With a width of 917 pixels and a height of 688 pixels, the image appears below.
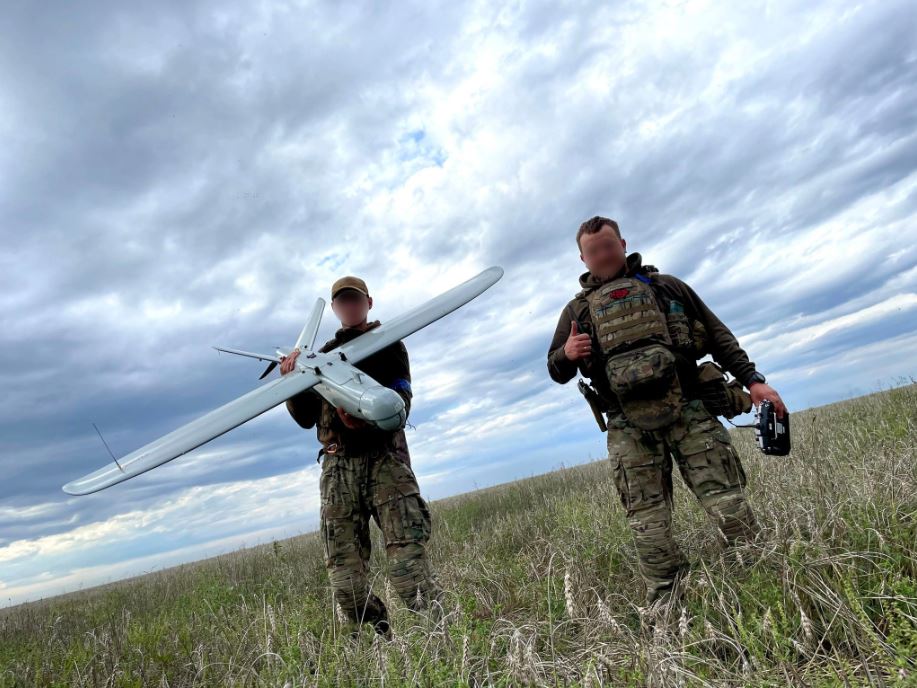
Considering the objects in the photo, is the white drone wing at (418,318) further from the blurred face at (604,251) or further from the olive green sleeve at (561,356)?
the blurred face at (604,251)

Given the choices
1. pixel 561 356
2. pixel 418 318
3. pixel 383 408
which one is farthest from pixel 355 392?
pixel 418 318

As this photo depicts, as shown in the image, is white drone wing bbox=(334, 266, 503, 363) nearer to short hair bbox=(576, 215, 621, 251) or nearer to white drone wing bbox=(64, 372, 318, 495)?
white drone wing bbox=(64, 372, 318, 495)

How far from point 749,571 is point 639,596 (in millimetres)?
959

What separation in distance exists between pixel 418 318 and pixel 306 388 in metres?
1.49

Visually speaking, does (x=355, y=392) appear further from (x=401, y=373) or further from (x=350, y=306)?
(x=350, y=306)

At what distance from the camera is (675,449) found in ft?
12.0

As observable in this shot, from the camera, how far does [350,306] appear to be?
4.78 m

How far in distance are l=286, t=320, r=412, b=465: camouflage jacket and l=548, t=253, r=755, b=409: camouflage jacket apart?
1.26 metres

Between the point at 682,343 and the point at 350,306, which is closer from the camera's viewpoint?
the point at 682,343

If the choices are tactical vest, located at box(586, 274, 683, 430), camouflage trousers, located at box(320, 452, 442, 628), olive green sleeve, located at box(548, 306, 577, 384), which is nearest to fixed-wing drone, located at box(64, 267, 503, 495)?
camouflage trousers, located at box(320, 452, 442, 628)

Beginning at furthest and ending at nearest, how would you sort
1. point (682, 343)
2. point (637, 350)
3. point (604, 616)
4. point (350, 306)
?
point (350, 306), point (682, 343), point (637, 350), point (604, 616)

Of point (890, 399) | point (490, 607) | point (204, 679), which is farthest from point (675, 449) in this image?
point (890, 399)

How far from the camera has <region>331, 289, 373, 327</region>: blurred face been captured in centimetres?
475

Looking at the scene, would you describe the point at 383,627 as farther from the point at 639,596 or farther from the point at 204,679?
the point at 639,596
